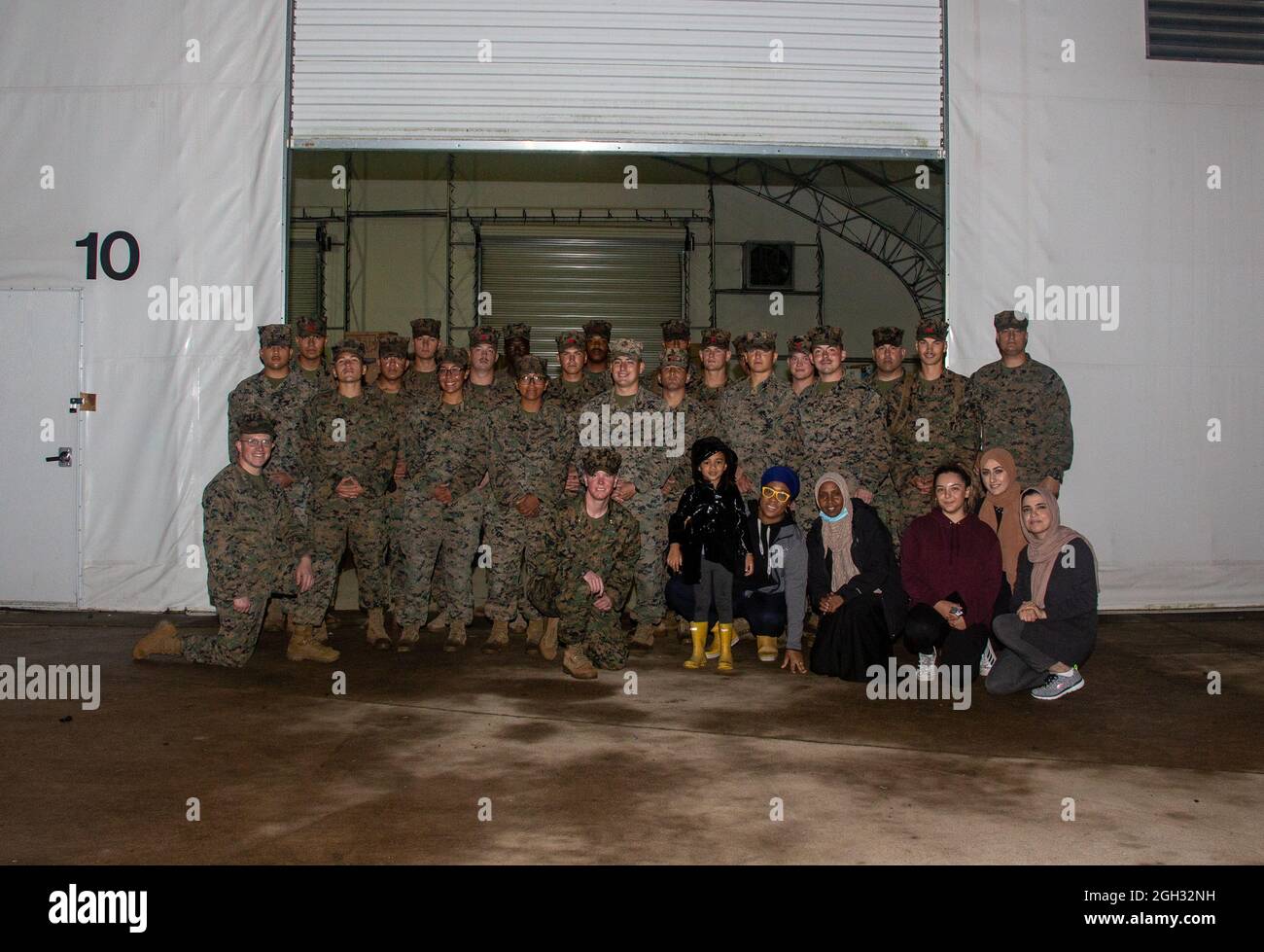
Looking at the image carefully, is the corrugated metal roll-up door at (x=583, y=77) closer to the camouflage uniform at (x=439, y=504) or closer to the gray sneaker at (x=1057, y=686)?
the camouflage uniform at (x=439, y=504)

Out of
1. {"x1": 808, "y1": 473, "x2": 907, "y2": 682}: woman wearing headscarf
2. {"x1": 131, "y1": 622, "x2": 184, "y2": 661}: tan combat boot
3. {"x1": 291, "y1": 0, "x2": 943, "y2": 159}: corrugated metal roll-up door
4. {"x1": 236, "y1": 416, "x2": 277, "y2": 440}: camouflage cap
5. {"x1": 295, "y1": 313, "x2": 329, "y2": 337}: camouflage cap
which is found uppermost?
{"x1": 291, "y1": 0, "x2": 943, "y2": 159}: corrugated metal roll-up door

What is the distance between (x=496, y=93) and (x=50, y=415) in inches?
151

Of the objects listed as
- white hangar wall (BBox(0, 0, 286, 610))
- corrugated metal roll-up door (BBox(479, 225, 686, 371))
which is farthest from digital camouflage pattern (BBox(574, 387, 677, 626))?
corrugated metal roll-up door (BBox(479, 225, 686, 371))

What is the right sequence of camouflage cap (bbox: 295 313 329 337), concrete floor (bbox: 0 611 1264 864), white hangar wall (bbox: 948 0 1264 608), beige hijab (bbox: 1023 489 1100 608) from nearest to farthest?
concrete floor (bbox: 0 611 1264 864), beige hijab (bbox: 1023 489 1100 608), camouflage cap (bbox: 295 313 329 337), white hangar wall (bbox: 948 0 1264 608)

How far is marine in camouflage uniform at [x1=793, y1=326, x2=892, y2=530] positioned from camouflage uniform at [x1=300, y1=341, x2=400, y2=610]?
262 centimetres

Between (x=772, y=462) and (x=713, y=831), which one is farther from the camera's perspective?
(x=772, y=462)

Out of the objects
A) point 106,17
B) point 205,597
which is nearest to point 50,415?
point 205,597

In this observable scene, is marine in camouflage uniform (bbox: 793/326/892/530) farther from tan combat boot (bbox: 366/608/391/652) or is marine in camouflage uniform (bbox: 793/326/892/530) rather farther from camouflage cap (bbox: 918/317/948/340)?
tan combat boot (bbox: 366/608/391/652)

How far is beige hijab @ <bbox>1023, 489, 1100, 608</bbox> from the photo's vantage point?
17.8 feet

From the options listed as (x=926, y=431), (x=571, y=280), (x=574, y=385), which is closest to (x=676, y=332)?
(x=574, y=385)

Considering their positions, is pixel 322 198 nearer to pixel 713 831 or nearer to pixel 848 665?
pixel 848 665
